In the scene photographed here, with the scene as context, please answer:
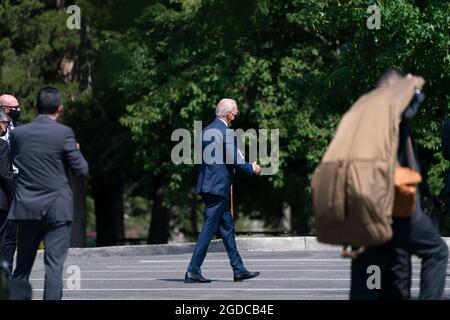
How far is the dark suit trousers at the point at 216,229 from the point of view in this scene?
47.0 feet

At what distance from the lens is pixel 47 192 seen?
10.6 metres

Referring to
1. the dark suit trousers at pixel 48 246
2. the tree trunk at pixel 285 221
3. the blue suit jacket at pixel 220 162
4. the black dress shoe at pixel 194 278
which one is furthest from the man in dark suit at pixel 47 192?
the tree trunk at pixel 285 221

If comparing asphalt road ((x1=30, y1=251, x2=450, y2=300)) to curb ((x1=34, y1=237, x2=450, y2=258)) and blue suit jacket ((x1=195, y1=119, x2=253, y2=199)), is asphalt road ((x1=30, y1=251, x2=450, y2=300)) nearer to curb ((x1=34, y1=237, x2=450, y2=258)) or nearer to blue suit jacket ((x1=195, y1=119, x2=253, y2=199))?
curb ((x1=34, y1=237, x2=450, y2=258))

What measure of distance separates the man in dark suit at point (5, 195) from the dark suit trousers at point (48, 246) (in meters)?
2.57

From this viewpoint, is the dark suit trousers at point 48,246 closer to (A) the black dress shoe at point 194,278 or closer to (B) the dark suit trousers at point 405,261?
(B) the dark suit trousers at point 405,261

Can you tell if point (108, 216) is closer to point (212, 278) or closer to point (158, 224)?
point (158, 224)

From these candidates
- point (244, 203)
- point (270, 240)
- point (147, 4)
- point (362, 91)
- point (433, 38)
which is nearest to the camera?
point (270, 240)

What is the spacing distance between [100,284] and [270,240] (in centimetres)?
580

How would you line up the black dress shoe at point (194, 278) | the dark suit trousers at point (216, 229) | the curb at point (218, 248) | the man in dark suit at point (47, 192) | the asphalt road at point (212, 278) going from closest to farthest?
the man in dark suit at point (47, 192)
the asphalt road at point (212, 278)
the dark suit trousers at point (216, 229)
the black dress shoe at point (194, 278)
the curb at point (218, 248)

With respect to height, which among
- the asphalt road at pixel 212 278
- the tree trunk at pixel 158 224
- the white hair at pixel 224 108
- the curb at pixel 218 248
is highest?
the white hair at pixel 224 108

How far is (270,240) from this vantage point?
20172 millimetres

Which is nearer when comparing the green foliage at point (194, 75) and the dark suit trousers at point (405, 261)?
the dark suit trousers at point (405, 261)
